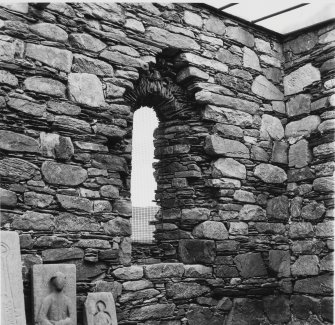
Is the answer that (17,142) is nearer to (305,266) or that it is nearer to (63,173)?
(63,173)

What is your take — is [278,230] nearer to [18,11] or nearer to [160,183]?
[160,183]

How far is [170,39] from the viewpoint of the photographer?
576 cm

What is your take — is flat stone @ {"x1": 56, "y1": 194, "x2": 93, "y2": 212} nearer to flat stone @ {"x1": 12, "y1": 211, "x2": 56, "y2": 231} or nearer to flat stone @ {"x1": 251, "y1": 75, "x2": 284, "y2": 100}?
flat stone @ {"x1": 12, "y1": 211, "x2": 56, "y2": 231}

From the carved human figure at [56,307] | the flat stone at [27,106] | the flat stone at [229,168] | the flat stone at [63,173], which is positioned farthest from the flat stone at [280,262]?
the flat stone at [27,106]

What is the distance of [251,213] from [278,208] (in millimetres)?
452

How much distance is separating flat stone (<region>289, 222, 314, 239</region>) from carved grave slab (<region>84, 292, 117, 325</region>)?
255 centimetres

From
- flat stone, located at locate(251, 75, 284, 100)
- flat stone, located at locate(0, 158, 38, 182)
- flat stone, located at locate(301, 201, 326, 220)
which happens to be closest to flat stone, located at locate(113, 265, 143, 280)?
flat stone, located at locate(0, 158, 38, 182)

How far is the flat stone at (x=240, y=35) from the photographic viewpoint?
20.7 ft

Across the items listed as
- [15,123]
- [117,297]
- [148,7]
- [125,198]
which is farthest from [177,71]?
[117,297]

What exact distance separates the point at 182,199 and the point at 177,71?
4.68 feet

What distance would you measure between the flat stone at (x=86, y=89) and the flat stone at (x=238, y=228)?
1.97m

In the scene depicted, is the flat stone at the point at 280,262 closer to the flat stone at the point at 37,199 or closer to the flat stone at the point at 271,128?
the flat stone at the point at 271,128

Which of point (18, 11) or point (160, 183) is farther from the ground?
point (18, 11)

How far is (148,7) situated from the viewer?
564cm
